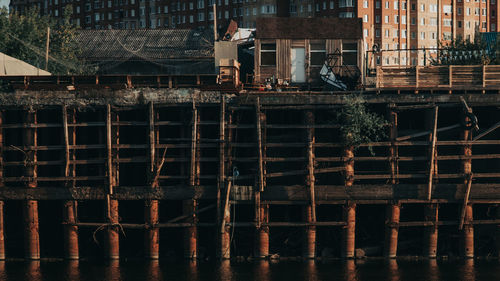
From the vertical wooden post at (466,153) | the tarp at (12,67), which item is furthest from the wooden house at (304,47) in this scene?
the tarp at (12,67)

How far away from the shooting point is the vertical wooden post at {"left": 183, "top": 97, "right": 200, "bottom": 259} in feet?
129

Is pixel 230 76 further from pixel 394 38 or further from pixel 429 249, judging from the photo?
pixel 394 38

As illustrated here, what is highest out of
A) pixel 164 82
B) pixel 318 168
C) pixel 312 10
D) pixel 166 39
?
pixel 312 10

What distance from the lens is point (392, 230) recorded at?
39.5 m

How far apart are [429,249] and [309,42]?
14.2 m

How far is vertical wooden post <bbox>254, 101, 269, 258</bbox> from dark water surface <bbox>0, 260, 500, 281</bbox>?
83cm

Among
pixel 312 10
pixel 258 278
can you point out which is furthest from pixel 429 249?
pixel 312 10

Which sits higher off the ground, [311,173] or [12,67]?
[12,67]

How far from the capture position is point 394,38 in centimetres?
14462

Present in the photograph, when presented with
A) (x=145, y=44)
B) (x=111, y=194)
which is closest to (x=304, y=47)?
(x=111, y=194)

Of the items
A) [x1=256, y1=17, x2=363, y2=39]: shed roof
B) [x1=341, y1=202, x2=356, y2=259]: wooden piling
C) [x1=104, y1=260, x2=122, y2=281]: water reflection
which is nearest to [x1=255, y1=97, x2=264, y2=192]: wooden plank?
[x1=341, y1=202, x2=356, y2=259]: wooden piling

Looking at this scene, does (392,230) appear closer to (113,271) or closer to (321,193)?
(321,193)

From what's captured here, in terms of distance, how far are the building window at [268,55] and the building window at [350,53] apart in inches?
158

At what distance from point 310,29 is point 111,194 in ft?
51.2
